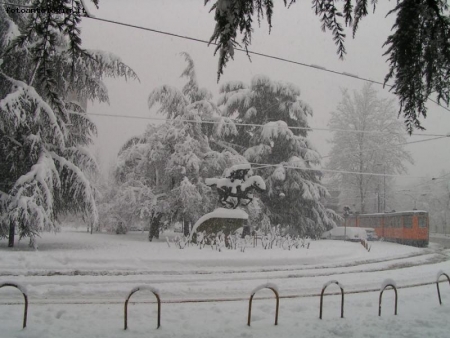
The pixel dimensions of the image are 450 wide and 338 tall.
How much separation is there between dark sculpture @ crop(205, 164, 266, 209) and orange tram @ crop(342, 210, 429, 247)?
43.1 ft

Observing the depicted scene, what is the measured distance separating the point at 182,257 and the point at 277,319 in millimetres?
8356

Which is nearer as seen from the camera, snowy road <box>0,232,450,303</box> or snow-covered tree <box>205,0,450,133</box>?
snow-covered tree <box>205,0,450,133</box>

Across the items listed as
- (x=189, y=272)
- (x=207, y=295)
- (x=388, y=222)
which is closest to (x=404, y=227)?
(x=388, y=222)

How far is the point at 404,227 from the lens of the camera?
101 feet

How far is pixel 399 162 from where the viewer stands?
44.6 metres

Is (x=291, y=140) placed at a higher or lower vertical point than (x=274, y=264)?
higher

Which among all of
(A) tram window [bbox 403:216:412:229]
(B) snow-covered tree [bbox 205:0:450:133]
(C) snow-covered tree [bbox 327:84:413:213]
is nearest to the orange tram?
(A) tram window [bbox 403:216:412:229]

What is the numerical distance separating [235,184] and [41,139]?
8790 mm

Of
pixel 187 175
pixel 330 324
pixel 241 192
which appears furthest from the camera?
pixel 187 175

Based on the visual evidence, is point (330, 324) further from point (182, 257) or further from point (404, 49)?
point (182, 257)

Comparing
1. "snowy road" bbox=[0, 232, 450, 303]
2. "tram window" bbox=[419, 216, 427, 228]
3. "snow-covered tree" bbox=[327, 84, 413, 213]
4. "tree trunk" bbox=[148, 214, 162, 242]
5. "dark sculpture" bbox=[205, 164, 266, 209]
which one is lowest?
"snowy road" bbox=[0, 232, 450, 303]

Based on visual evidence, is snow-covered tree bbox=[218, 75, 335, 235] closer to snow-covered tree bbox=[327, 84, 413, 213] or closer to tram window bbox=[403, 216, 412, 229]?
tram window bbox=[403, 216, 412, 229]

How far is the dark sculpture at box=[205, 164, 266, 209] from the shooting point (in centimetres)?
1892

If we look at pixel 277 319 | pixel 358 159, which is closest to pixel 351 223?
pixel 358 159
